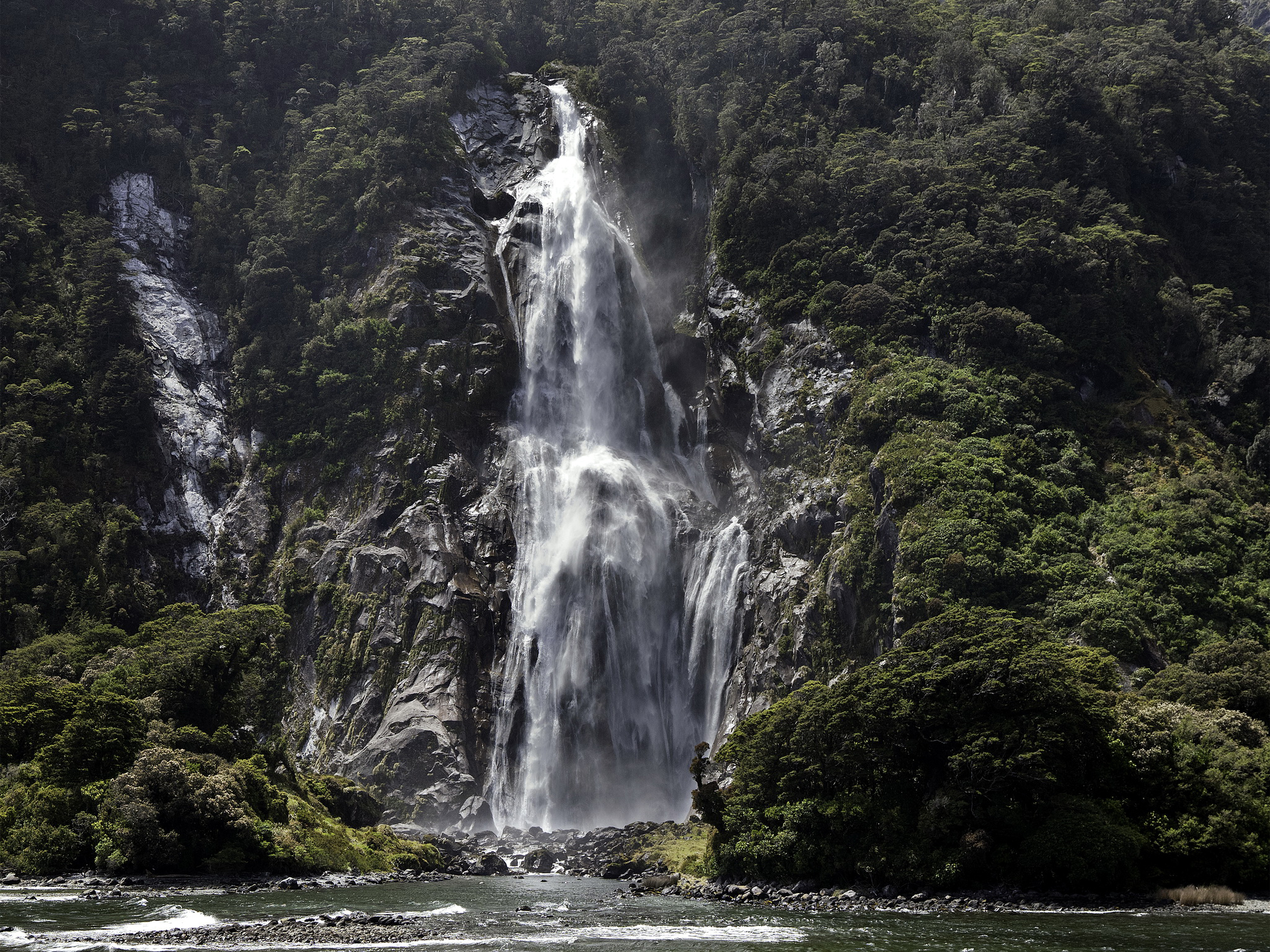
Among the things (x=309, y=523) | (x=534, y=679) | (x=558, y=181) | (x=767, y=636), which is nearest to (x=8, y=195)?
(x=309, y=523)

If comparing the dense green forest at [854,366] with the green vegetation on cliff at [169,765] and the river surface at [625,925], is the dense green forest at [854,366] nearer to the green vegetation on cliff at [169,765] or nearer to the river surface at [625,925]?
the green vegetation on cliff at [169,765]

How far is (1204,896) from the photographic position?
3522 centimetres

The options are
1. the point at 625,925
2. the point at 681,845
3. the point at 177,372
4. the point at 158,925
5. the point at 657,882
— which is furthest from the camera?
the point at 177,372

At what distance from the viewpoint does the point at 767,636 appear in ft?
209

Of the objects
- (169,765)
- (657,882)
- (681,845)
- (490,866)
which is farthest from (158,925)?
(681,845)

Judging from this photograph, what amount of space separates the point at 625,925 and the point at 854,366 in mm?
45280

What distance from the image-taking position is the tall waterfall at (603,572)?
66.2 meters

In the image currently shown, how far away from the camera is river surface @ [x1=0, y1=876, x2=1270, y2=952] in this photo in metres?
27.9

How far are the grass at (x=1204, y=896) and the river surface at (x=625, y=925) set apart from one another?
842 mm

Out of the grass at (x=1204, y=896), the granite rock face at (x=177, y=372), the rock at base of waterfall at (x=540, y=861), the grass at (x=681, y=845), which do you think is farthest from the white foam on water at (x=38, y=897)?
the granite rock face at (x=177, y=372)

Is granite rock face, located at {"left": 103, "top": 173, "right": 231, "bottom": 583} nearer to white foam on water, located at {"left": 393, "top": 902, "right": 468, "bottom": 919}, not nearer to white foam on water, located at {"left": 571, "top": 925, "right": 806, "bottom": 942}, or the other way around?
white foam on water, located at {"left": 393, "top": 902, "right": 468, "bottom": 919}

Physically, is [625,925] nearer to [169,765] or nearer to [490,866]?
[169,765]

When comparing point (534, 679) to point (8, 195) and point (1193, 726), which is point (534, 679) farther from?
point (8, 195)

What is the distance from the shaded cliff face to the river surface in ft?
80.5
